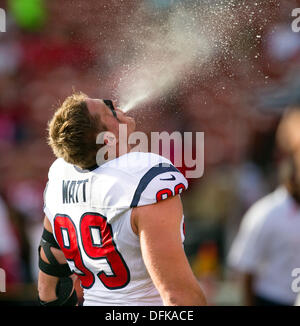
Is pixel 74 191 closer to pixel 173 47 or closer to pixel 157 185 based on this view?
pixel 157 185

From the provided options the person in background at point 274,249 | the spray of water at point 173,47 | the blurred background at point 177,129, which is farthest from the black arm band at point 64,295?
the blurred background at point 177,129

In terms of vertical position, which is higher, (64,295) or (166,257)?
(166,257)

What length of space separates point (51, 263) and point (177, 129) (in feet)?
12.5

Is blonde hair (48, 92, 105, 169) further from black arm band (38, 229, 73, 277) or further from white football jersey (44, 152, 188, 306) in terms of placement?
black arm band (38, 229, 73, 277)

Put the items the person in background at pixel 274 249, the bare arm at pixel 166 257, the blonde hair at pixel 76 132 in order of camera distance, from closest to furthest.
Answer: the bare arm at pixel 166 257 < the blonde hair at pixel 76 132 < the person in background at pixel 274 249

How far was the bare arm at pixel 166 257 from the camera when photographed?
80.3 inches

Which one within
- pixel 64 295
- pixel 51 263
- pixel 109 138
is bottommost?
pixel 64 295

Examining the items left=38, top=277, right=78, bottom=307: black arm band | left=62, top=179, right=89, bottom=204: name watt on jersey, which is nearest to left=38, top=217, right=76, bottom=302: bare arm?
left=38, top=277, right=78, bottom=307: black arm band

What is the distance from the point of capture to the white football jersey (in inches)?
83.1

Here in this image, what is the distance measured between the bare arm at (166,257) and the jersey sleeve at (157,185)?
1.1 inches

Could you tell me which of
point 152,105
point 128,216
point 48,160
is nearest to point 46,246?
point 128,216

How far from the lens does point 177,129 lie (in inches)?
244

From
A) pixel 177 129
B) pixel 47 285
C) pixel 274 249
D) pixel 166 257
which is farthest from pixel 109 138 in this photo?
pixel 177 129

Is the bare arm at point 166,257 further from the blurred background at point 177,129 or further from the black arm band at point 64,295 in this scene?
the blurred background at point 177,129
